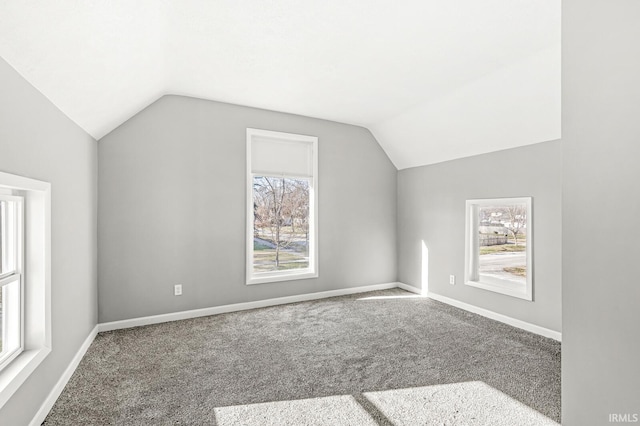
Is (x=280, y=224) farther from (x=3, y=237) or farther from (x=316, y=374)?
(x=3, y=237)

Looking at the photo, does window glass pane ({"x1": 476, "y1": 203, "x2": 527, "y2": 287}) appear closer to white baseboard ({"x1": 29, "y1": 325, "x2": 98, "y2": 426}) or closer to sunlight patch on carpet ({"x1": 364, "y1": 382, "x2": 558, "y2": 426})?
sunlight patch on carpet ({"x1": 364, "y1": 382, "x2": 558, "y2": 426})

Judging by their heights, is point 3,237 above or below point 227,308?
above

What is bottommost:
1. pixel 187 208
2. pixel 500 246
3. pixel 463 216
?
pixel 500 246

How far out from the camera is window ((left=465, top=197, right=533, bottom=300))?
11.5 feet

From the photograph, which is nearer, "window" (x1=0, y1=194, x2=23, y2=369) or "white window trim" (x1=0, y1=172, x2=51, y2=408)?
"window" (x1=0, y1=194, x2=23, y2=369)

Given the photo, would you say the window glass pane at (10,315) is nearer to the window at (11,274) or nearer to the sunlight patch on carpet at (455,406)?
the window at (11,274)

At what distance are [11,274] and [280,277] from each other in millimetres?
2851

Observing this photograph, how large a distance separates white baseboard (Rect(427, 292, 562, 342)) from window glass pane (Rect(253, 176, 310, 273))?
2020 millimetres

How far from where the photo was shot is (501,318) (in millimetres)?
3672

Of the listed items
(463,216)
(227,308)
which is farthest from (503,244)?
(227,308)

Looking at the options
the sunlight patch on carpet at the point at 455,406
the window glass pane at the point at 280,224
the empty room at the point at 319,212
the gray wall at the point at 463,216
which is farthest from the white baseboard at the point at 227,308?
the sunlight patch on carpet at the point at 455,406

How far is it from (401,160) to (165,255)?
3663mm

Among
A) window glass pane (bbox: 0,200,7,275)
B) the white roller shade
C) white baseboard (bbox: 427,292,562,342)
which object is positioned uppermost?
the white roller shade

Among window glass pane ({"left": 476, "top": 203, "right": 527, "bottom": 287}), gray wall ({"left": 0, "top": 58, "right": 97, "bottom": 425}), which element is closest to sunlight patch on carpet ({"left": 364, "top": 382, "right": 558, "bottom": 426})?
window glass pane ({"left": 476, "top": 203, "right": 527, "bottom": 287})
